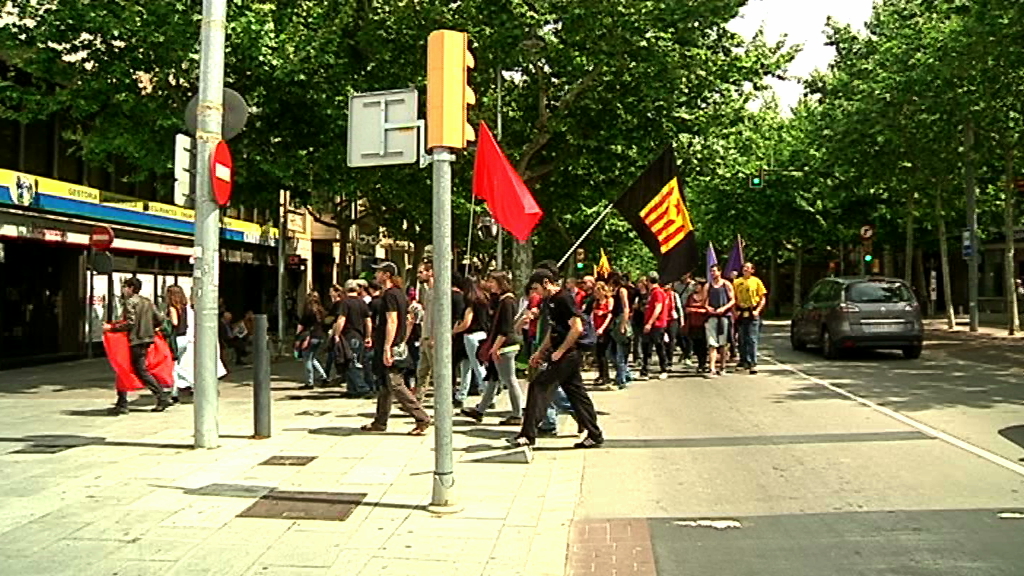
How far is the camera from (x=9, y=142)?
19844 mm

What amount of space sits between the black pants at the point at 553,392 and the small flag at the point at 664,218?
4.56m

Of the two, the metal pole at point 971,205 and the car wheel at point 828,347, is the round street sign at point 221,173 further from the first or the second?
the metal pole at point 971,205

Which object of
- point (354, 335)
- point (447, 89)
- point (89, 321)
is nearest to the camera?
point (447, 89)

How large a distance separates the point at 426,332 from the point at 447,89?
484 centimetres

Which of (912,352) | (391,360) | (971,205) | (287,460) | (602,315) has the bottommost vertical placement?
(287,460)

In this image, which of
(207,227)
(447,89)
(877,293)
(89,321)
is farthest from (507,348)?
(89,321)

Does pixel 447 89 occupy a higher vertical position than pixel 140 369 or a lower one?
higher

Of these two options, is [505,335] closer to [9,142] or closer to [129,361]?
[129,361]

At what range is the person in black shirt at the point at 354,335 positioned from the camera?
46.1 feet

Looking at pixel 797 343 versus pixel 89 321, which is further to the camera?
pixel 797 343

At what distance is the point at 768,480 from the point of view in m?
8.00

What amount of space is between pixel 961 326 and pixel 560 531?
31264 millimetres

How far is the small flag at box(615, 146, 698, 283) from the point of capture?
13617 millimetres

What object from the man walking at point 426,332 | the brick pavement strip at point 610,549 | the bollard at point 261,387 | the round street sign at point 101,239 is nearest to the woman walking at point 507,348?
the man walking at point 426,332
